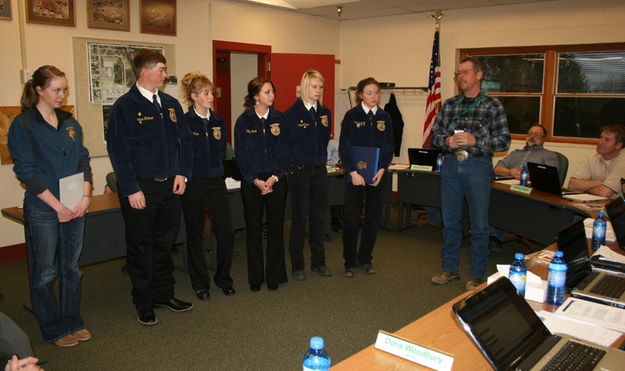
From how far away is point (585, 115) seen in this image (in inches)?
236

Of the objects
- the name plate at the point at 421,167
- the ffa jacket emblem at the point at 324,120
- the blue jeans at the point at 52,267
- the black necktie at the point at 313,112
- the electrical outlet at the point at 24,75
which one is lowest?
the blue jeans at the point at 52,267

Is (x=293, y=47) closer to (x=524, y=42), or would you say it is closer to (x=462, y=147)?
(x=524, y=42)

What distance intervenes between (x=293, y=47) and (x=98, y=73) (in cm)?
296

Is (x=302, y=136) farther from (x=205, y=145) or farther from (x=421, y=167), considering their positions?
(x=421, y=167)

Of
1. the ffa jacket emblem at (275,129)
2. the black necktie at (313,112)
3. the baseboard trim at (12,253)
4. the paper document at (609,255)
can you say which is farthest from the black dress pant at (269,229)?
the baseboard trim at (12,253)

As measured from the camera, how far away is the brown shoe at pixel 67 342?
9.81 ft

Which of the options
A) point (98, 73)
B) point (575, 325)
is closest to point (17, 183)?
point (98, 73)

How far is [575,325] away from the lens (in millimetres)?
1771

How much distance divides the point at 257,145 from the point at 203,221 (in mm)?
688

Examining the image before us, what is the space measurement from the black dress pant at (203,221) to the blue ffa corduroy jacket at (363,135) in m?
1.05

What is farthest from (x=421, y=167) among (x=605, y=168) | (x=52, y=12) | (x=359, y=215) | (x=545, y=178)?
(x=52, y=12)

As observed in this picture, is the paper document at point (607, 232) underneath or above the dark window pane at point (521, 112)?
underneath

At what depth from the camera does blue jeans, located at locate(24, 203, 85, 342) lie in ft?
9.21

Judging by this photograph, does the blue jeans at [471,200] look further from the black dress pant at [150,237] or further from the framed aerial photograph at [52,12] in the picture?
the framed aerial photograph at [52,12]
